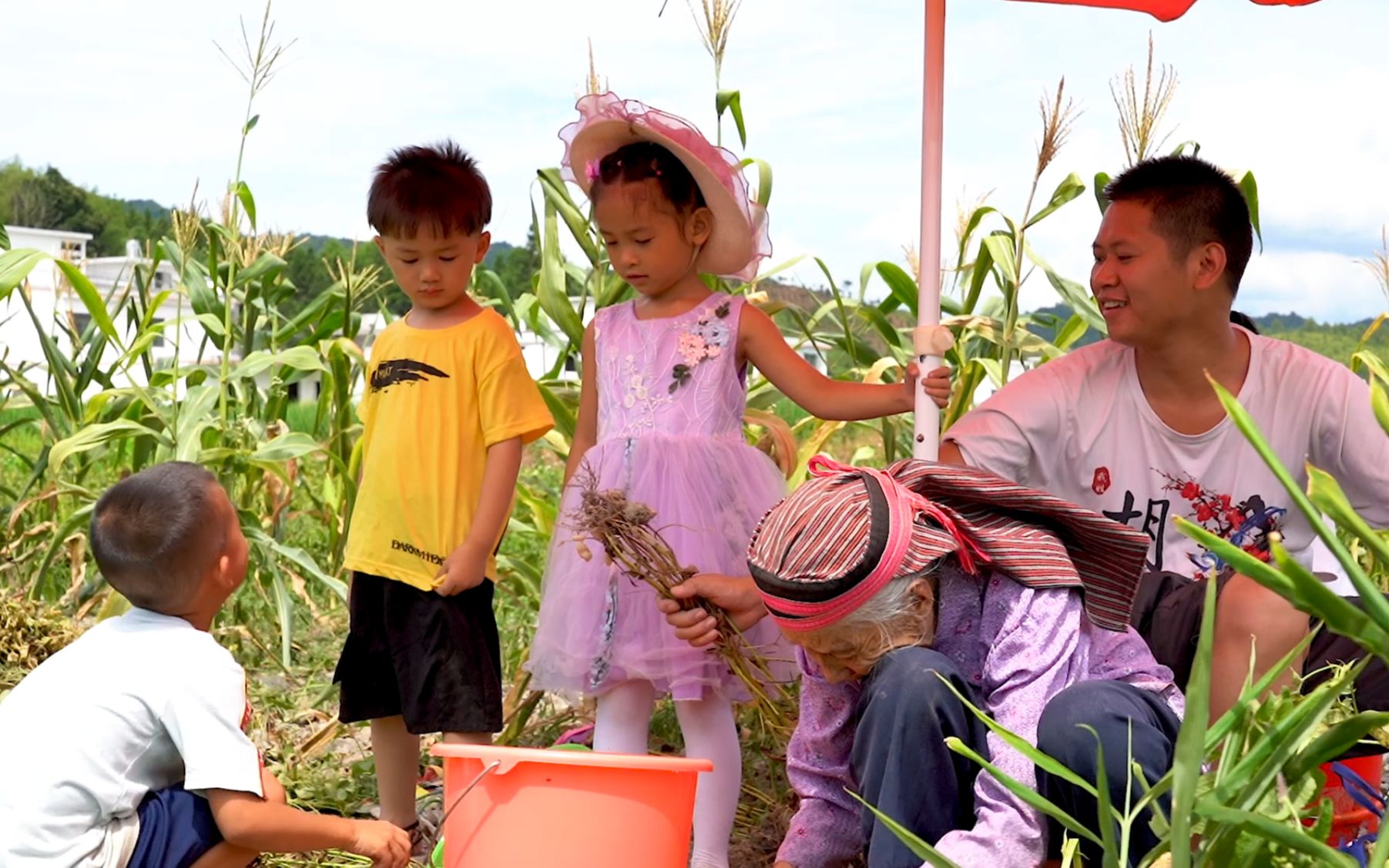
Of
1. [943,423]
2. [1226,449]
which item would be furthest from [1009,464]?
[943,423]

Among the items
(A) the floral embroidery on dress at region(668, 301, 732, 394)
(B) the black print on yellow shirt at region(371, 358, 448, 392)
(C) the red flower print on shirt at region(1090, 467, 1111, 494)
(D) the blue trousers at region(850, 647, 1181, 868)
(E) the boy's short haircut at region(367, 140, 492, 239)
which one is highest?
(E) the boy's short haircut at region(367, 140, 492, 239)

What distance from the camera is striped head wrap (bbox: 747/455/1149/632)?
1.78 meters

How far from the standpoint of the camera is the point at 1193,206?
241 cm

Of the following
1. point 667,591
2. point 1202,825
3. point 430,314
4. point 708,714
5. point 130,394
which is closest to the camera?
point 1202,825

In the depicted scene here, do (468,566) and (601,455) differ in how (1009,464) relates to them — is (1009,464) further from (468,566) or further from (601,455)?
(468,566)

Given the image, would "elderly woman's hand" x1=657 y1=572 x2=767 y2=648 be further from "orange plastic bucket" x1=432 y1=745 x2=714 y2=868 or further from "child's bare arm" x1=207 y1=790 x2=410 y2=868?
"child's bare arm" x1=207 y1=790 x2=410 y2=868

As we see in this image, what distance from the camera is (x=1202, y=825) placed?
40.3 inches

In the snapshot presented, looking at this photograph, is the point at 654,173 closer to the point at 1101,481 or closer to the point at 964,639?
the point at 1101,481

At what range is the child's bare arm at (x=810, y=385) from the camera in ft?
7.91

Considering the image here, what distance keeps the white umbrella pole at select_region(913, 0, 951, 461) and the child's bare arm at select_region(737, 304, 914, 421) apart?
0.26ft

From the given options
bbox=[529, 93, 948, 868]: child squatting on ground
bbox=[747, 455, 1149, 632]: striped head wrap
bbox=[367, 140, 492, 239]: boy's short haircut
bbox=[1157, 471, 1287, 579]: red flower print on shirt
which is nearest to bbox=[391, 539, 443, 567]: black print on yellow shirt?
bbox=[529, 93, 948, 868]: child squatting on ground

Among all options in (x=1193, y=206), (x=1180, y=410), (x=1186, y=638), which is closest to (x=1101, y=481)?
(x=1180, y=410)

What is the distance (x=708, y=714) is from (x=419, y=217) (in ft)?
3.32

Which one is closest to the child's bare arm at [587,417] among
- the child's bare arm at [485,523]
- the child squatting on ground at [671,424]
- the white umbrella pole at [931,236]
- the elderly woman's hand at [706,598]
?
the child squatting on ground at [671,424]
